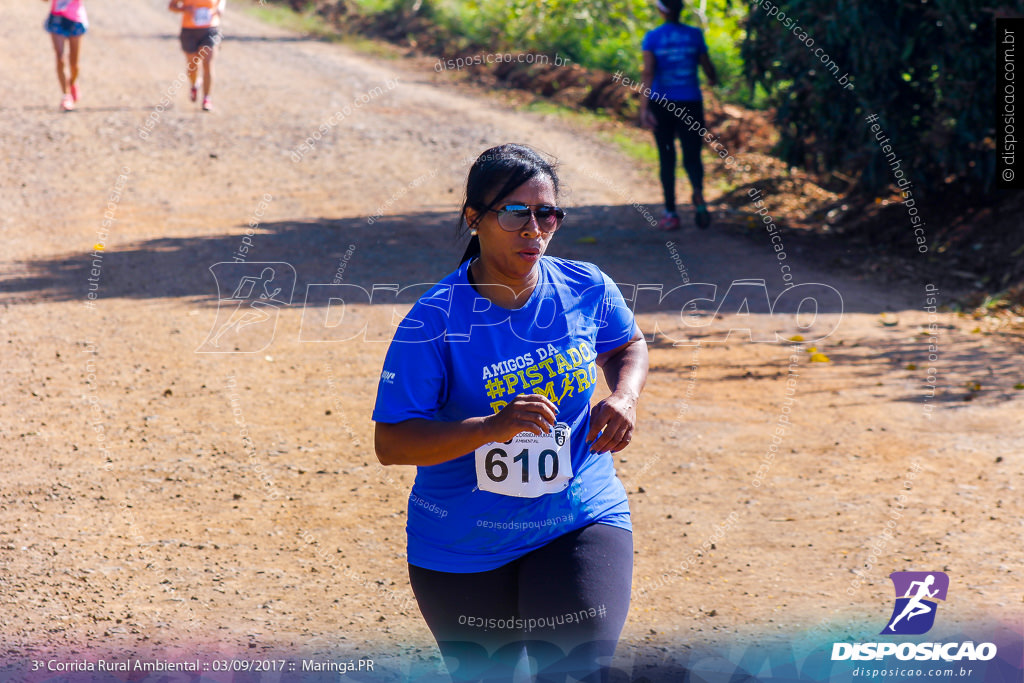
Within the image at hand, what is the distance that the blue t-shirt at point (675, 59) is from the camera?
9.24 metres

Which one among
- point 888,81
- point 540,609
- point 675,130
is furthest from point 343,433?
point 888,81

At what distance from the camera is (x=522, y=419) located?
244cm

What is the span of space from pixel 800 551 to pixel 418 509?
2452 mm

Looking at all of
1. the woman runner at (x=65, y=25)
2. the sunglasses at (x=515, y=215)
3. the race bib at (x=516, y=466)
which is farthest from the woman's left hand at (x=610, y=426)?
the woman runner at (x=65, y=25)

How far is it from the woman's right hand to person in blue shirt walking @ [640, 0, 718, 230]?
7.23m

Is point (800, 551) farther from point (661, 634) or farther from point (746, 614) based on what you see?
point (661, 634)

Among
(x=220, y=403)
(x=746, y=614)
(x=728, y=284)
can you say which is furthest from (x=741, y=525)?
(x=728, y=284)

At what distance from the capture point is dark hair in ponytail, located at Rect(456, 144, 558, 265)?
270cm

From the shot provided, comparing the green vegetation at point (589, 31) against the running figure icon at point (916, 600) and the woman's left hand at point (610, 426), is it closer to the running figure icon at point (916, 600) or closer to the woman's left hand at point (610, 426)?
the running figure icon at point (916, 600)

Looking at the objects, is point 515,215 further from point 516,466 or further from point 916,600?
point 916,600

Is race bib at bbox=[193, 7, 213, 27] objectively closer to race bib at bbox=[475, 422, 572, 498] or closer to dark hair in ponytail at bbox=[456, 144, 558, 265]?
dark hair in ponytail at bbox=[456, 144, 558, 265]

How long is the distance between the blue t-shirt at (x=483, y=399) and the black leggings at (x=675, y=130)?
22.7 feet

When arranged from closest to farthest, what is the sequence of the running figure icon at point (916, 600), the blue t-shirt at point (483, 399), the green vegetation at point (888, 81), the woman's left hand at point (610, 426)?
the blue t-shirt at point (483, 399) < the woman's left hand at point (610, 426) < the running figure icon at point (916, 600) < the green vegetation at point (888, 81)

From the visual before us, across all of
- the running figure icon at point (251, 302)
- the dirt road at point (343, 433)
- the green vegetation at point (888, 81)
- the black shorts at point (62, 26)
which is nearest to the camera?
the dirt road at point (343, 433)
